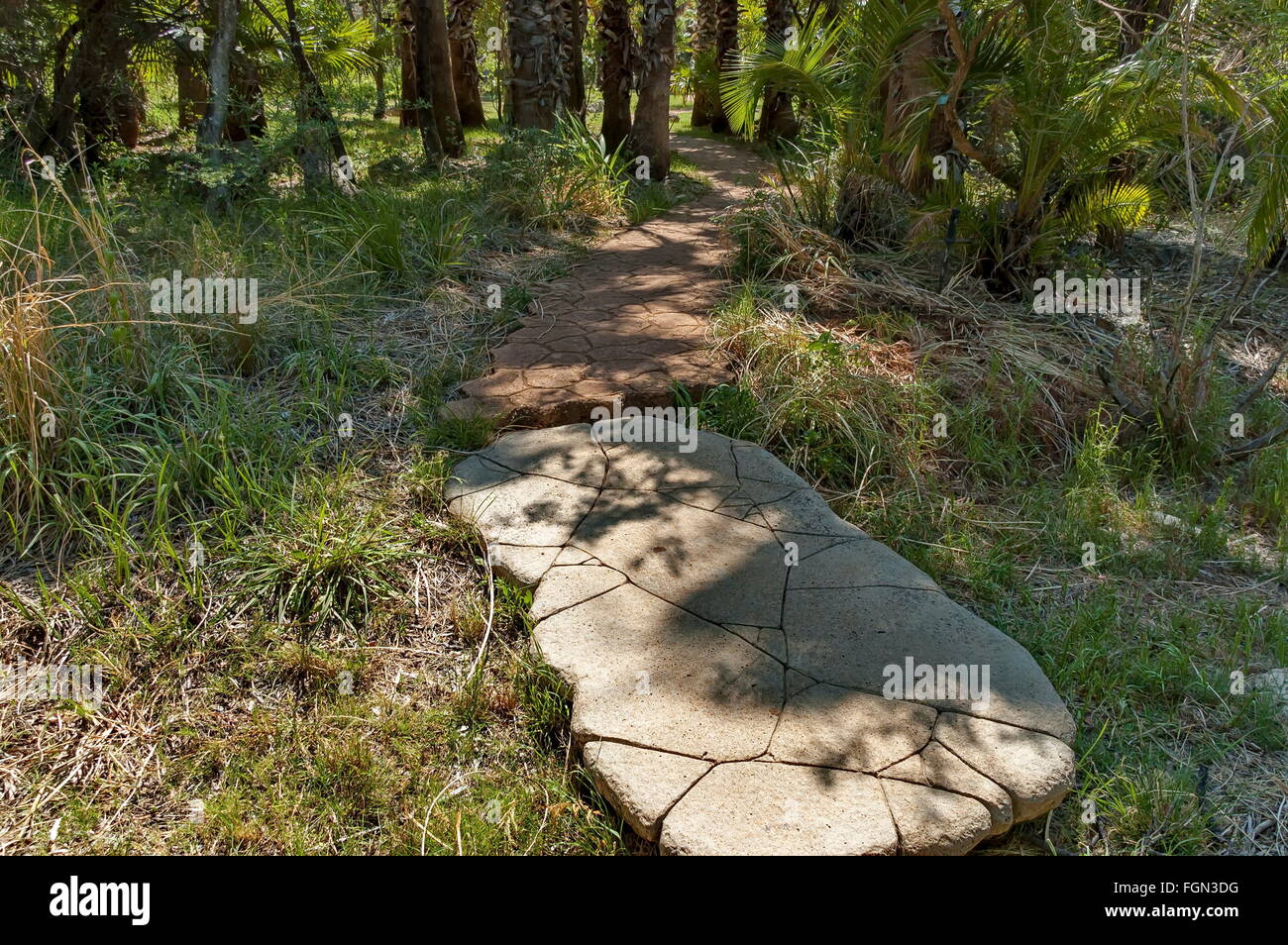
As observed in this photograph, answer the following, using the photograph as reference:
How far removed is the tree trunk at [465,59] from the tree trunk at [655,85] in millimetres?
4713

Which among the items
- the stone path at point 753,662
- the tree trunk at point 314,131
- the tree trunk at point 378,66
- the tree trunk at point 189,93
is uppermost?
the tree trunk at point 378,66

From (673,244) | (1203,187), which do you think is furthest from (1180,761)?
(1203,187)

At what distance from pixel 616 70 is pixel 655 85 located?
119 centimetres

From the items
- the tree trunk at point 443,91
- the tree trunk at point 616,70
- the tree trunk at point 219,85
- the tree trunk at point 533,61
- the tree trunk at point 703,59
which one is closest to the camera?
the tree trunk at point 219,85

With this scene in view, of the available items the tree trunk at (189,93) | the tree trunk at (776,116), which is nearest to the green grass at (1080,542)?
the tree trunk at (189,93)

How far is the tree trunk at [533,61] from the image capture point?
26.8 feet

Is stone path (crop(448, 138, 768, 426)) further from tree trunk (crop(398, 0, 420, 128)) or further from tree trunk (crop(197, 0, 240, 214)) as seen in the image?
tree trunk (crop(398, 0, 420, 128))

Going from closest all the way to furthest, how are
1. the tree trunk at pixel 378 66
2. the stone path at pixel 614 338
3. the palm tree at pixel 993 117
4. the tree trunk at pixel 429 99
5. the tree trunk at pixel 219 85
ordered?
the stone path at pixel 614 338 < the palm tree at pixel 993 117 < the tree trunk at pixel 219 85 < the tree trunk at pixel 429 99 < the tree trunk at pixel 378 66

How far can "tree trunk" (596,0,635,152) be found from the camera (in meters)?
9.96

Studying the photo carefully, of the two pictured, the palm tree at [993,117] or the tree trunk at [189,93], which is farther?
the tree trunk at [189,93]

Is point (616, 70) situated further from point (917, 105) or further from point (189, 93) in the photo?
point (189, 93)

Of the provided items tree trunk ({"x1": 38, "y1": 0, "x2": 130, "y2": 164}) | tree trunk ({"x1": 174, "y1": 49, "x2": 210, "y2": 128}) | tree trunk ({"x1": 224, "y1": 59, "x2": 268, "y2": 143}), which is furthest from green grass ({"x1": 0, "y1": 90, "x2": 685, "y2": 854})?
tree trunk ({"x1": 174, "y1": 49, "x2": 210, "y2": 128})

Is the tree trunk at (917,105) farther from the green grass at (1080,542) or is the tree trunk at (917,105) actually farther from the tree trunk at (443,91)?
the tree trunk at (443,91)

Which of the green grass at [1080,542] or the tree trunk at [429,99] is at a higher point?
the tree trunk at [429,99]
